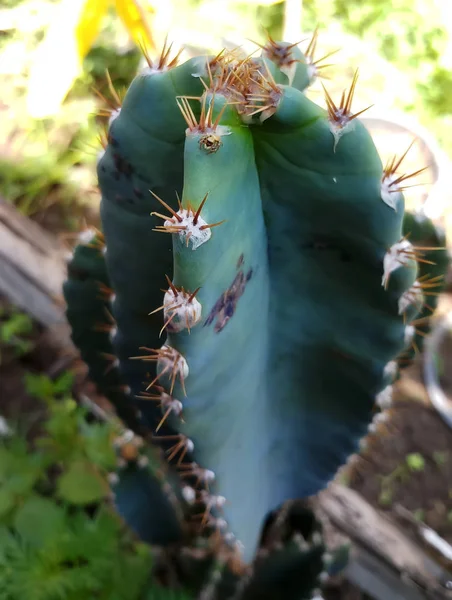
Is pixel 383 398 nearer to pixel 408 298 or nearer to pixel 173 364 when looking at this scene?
pixel 408 298

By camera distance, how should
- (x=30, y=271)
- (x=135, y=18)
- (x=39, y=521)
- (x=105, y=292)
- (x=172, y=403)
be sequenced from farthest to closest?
(x=30, y=271) < (x=135, y=18) < (x=39, y=521) < (x=105, y=292) < (x=172, y=403)

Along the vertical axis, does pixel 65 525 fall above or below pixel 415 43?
below

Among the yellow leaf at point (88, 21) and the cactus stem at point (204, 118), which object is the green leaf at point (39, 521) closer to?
the cactus stem at point (204, 118)

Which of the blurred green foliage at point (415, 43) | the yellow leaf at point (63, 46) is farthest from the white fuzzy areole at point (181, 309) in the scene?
the blurred green foliage at point (415, 43)

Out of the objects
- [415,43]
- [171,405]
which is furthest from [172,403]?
[415,43]

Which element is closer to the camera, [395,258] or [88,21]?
[395,258]
